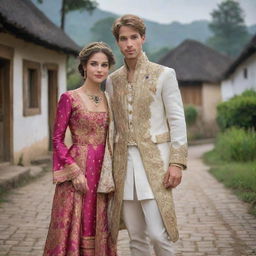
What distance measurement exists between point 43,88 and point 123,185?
9591mm

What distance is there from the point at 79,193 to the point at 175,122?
821mm

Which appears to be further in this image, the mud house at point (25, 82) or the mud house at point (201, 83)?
the mud house at point (201, 83)

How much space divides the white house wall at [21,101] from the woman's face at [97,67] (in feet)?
21.1

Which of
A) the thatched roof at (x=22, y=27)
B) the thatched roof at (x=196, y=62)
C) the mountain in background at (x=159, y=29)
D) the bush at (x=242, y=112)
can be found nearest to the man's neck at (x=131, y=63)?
the thatched roof at (x=22, y=27)

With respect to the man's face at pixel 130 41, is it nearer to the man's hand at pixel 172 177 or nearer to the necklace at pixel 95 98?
the necklace at pixel 95 98

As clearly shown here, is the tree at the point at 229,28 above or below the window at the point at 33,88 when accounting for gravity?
above

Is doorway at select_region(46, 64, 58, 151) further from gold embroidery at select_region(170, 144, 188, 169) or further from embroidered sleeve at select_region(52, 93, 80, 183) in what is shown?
gold embroidery at select_region(170, 144, 188, 169)

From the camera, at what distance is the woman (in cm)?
331

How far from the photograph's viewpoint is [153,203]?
10.6 ft

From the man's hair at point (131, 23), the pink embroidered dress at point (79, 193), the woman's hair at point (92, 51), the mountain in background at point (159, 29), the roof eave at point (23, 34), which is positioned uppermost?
the mountain in background at point (159, 29)

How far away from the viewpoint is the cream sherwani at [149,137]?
3.25 metres

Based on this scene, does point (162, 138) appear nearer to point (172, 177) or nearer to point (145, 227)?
point (172, 177)

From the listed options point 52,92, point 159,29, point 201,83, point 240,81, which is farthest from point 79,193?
point 159,29

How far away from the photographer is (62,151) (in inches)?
128
